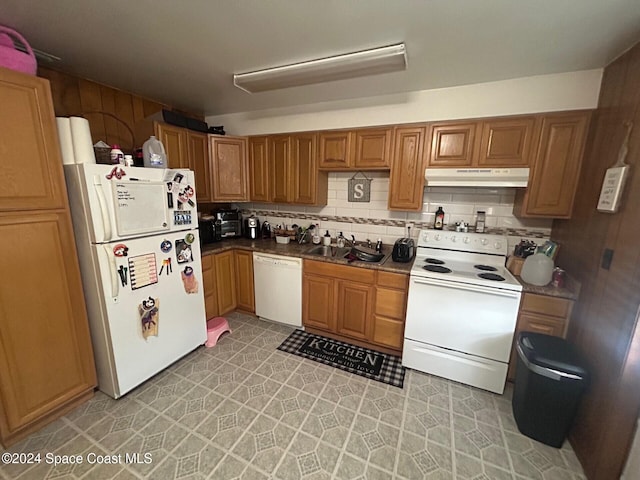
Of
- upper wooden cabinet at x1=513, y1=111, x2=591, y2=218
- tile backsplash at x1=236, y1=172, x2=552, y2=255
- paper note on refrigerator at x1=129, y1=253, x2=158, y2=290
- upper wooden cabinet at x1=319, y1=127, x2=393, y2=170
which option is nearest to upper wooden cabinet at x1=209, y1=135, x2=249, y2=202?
tile backsplash at x1=236, y1=172, x2=552, y2=255

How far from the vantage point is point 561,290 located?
1.83m

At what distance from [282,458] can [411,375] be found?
4.06 feet

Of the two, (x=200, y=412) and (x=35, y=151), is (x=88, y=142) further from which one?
(x=200, y=412)

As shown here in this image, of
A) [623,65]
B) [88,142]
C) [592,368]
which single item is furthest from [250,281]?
[623,65]

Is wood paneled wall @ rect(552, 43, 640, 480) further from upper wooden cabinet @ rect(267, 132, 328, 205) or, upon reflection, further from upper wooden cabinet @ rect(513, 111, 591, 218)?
upper wooden cabinet @ rect(267, 132, 328, 205)

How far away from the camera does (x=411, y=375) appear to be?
7.23 ft

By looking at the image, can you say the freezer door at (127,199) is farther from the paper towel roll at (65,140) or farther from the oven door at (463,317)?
the oven door at (463,317)

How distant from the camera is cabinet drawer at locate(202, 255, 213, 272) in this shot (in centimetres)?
264

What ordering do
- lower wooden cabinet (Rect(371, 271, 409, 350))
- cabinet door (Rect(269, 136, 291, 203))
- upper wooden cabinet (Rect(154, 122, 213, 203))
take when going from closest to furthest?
lower wooden cabinet (Rect(371, 271, 409, 350)) < upper wooden cabinet (Rect(154, 122, 213, 203)) < cabinet door (Rect(269, 136, 291, 203))

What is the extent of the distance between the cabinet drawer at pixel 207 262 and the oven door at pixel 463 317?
202cm

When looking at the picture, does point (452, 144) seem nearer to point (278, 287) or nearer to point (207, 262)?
point (278, 287)

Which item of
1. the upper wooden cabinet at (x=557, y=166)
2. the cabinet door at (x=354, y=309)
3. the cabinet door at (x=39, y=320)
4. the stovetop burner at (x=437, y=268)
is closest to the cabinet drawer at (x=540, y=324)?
the stovetop burner at (x=437, y=268)

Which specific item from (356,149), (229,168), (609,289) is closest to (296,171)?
(356,149)

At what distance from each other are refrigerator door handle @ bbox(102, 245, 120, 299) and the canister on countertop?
312 centimetres
